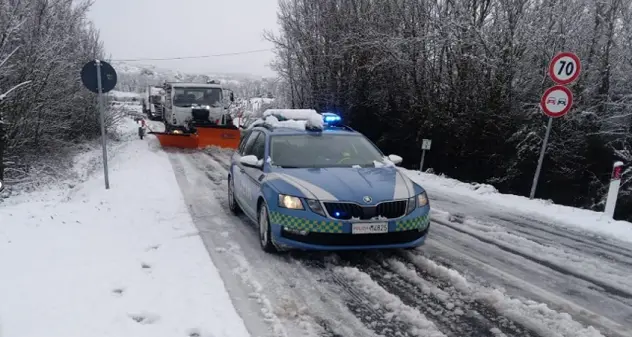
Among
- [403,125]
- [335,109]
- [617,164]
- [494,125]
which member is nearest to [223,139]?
[335,109]

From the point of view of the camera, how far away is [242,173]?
7.07 m

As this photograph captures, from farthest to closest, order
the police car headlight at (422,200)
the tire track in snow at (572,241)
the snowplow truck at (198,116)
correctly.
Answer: the snowplow truck at (198,116) < the tire track in snow at (572,241) < the police car headlight at (422,200)

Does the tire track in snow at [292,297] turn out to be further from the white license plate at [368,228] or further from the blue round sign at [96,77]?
the blue round sign at [96,77]

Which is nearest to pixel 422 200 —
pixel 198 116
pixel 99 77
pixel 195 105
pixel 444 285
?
pixel 444 285

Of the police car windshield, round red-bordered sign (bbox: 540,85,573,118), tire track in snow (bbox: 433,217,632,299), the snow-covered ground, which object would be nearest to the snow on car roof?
the police car windshield

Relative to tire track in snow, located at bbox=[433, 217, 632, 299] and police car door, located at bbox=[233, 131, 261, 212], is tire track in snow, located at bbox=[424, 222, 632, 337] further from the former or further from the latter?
Result: police car door, located at bbox=[233, 131, 261, 212]

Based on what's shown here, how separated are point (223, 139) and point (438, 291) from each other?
15608 mm

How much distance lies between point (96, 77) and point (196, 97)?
12.4 metres

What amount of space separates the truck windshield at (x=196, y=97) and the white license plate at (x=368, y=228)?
56.7 feet

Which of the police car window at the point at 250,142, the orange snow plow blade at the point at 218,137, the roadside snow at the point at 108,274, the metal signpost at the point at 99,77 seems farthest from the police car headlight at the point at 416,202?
the orange snow plow blade at the point at 218,137

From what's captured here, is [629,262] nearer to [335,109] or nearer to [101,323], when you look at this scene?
[101,323]

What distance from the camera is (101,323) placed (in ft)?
11.9

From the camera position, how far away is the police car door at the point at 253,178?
6.16 meters

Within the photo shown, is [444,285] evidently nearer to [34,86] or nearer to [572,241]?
[572,241]
